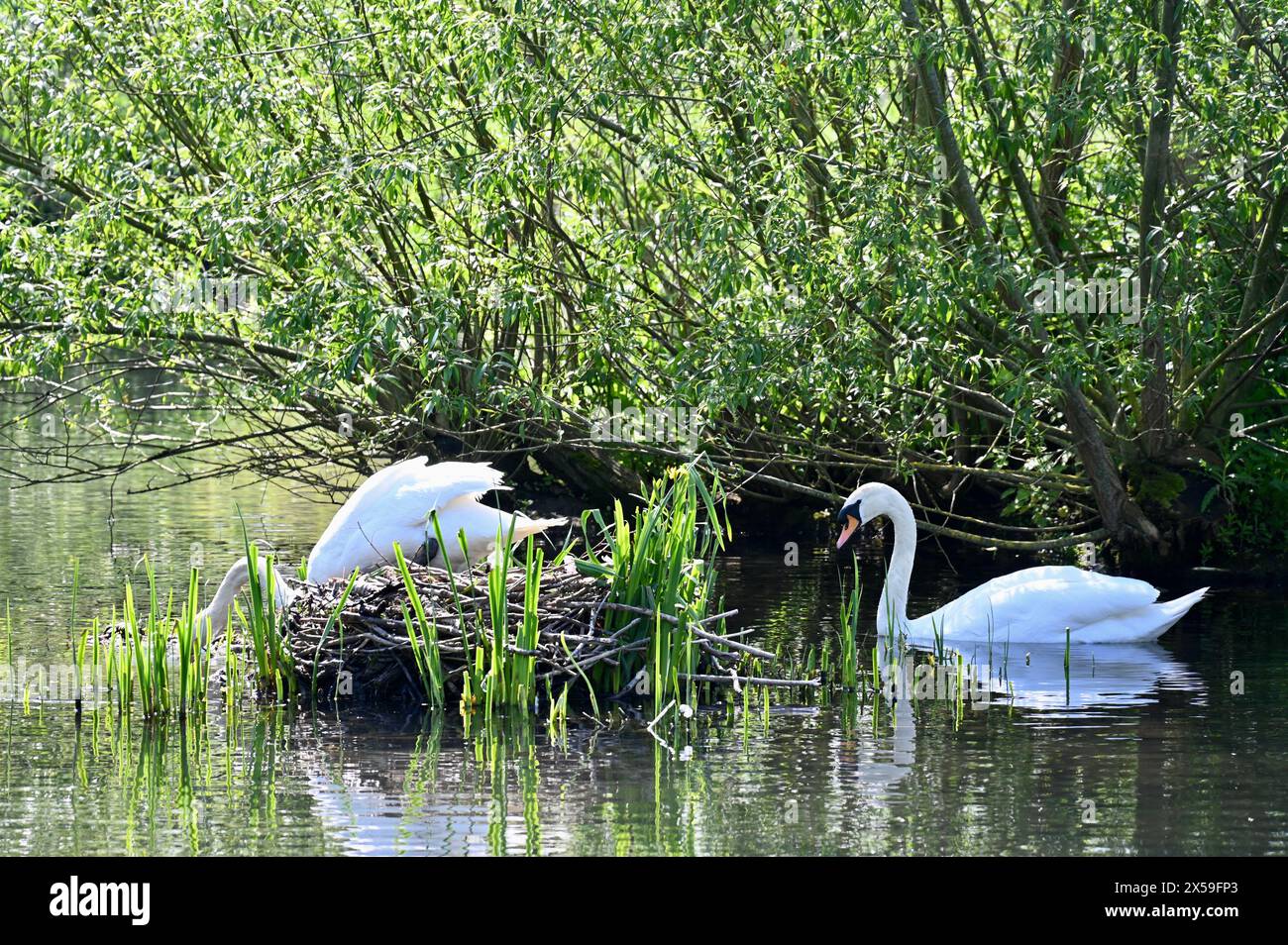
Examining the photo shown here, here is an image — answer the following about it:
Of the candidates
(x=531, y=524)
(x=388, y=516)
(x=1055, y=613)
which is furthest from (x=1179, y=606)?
(x=388, y=516)

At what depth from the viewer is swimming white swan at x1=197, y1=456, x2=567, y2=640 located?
11.7 metres

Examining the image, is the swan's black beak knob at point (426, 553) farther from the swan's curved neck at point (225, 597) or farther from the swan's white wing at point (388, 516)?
the swan's curved neck at point (225, 597)

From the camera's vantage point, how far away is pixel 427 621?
10.0 m

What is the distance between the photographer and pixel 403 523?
463 inches

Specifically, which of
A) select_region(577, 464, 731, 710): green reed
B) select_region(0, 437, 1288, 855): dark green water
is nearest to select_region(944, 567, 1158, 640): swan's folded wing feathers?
select_region(0, 437, 1288, 855): dark green water

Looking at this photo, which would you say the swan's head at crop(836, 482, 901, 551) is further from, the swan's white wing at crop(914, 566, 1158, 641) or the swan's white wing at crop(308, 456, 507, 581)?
the swan's white wing at crop(308, 456, 507, 581)

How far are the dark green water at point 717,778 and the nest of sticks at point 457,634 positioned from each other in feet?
0.97

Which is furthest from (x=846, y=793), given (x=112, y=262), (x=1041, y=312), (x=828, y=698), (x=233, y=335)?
(x=233, y=335)

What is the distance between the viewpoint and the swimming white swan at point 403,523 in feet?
38.4

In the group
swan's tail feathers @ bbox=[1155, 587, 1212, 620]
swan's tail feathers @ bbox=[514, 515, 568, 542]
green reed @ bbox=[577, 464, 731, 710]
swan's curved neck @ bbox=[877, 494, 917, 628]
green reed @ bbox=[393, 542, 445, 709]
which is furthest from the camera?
swan's curved neck @ bbox=[877, 494, 917, 628]

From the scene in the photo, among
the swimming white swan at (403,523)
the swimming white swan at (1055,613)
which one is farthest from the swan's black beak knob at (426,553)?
the swimming white swan at (1055,613)

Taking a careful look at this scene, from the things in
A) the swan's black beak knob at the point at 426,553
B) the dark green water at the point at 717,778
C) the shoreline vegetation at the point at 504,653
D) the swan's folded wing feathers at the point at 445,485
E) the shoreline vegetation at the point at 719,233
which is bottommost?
the dark green water at the point at 717,778

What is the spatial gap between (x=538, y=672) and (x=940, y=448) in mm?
7299

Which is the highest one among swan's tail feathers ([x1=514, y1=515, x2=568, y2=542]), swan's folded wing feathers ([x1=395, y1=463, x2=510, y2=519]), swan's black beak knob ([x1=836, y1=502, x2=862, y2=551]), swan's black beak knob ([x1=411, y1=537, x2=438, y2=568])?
swan's folded wing feathers ([x1=395, y1=463, x2=510, y2=519])
